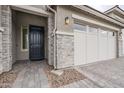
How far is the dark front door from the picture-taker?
6430 mm

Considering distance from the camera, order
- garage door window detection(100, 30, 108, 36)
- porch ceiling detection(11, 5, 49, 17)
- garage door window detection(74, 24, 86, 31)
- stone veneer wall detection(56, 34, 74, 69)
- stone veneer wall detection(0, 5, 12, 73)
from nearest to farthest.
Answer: stone veneer wall detection(0, 5, 12, 73) < porch ceiling detection(11, 5, 49, 17) < stone veneer wall detection(56, 34, 74, 69) < garage door window detection(74, 24, 86, 31) < garage door window detection(100, 30, 108, 36)

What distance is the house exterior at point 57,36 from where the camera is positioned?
160 inches

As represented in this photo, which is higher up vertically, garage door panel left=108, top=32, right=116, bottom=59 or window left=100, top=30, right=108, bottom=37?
A: window left=100, top=30, right=108, bottom=37

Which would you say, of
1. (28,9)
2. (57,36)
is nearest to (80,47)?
(57,36)

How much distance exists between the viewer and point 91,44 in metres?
5.88

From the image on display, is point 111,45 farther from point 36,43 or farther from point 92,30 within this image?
point 36,43

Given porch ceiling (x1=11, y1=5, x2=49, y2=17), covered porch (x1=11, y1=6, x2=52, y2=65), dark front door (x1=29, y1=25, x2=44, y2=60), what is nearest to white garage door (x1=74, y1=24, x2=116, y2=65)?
porch ceiling (x1=11, y1=5, x2=49, y2=17)

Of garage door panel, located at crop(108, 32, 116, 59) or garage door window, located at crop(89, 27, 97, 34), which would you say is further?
garage door panel, located at crop(108, 32, 116, 59)

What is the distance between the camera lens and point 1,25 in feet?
12.0

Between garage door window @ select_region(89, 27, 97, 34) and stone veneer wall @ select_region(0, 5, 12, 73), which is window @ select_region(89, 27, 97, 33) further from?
stone veneer wall @ select_region(0, 5, 12, 73)
